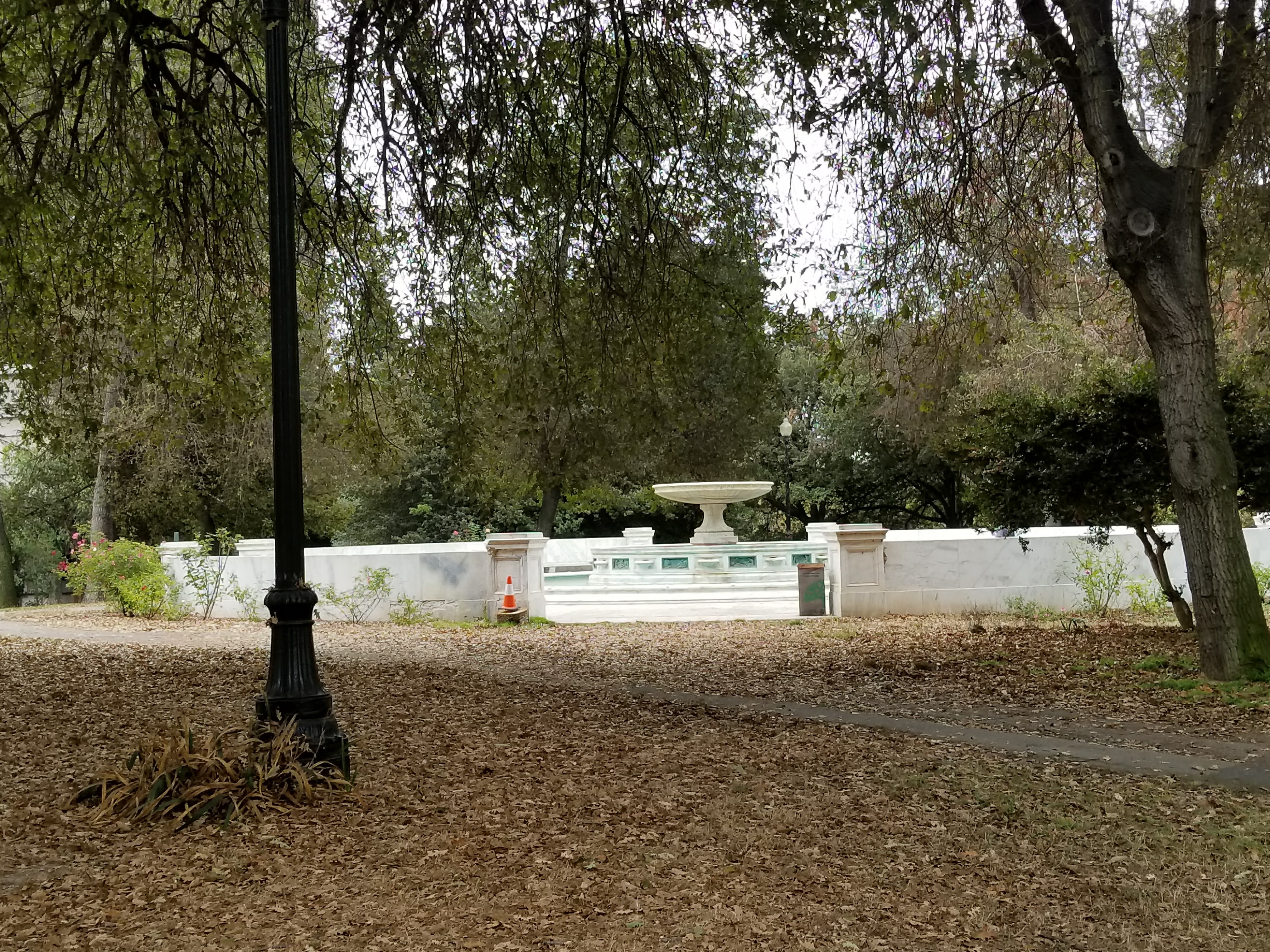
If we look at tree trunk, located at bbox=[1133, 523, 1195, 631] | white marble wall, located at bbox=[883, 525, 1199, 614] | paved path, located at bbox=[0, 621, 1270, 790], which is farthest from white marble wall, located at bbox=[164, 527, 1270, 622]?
paved path, located at bbox=[0, 621, 1270, 790]

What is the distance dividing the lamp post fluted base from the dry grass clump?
59 mm

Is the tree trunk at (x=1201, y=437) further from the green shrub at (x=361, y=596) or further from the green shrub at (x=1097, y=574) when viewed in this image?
the green shrub at (x=361, y=596)

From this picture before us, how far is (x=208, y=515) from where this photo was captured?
25.4 meters

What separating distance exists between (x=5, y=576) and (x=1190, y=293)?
73.8ft

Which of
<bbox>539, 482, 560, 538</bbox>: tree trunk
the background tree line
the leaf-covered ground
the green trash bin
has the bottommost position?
the leaf-covered ground

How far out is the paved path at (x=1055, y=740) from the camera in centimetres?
593

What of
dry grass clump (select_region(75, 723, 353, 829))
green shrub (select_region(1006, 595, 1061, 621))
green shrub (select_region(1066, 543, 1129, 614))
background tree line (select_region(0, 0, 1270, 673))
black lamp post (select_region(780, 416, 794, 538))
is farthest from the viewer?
black lamp post (select_region(780, 416, 794, 538))

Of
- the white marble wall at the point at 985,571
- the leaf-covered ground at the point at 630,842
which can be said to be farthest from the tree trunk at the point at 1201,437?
the white marble wall at the point at 985,571

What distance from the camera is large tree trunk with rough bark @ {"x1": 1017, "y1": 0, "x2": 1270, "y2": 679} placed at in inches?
314

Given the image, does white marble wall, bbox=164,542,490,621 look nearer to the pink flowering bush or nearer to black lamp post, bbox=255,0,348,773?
the pink flowering bush

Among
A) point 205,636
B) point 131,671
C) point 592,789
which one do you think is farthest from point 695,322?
point 205,636

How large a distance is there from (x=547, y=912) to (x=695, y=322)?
21.7ft

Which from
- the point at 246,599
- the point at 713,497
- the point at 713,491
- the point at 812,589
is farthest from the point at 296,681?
the point at 713,497

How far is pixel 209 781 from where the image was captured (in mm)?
5164
